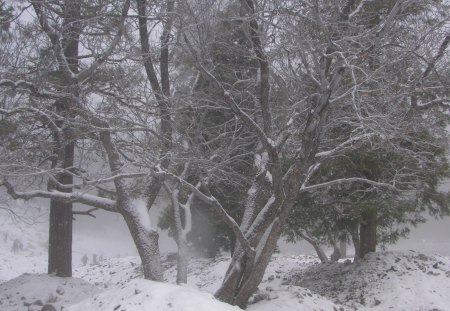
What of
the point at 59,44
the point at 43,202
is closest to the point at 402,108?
the point at 59,44

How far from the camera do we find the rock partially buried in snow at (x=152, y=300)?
4.94 metres

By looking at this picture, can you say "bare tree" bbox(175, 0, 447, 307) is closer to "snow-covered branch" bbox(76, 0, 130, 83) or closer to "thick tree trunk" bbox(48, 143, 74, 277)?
"snow-covered branch" bbox(76, 0, 130, 83)

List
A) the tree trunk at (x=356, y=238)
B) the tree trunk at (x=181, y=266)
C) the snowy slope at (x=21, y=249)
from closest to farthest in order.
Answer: the tree trunk at (x=181, y=266), the tree trunk at (x=356, y=238), the snowy slope at (x=21, y=249)

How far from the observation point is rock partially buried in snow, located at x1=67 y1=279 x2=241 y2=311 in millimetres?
4941

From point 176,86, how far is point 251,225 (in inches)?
123

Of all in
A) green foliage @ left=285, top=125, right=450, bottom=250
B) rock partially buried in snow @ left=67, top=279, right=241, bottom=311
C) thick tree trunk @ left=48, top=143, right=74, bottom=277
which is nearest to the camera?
rock partially buried in snow @ left=67, top=279, right=241, bottom=311

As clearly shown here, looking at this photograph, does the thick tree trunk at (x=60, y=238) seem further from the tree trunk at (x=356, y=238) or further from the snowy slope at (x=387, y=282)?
the tree trunk at (x=356, y=238)

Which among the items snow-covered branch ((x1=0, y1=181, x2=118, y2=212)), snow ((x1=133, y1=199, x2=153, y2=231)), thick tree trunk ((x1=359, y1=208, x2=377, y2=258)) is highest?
snow-covered branch ((x1=0, y1=181, x2=118, y2=212))

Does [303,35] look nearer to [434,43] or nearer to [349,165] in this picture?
[434,43]

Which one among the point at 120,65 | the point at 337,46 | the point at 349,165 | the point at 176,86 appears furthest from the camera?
the point at 349,165

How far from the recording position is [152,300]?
5.17m

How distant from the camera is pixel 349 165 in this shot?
11102 mm

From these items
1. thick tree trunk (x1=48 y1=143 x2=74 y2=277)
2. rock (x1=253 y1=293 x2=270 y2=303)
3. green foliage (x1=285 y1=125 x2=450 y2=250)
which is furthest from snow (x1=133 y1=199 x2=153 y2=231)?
green foliage (x1=285 y1=125 x2=450 y2=250)

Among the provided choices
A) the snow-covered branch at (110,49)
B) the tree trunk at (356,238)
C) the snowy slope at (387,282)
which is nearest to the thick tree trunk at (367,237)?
the tree trunk at (356,238)
